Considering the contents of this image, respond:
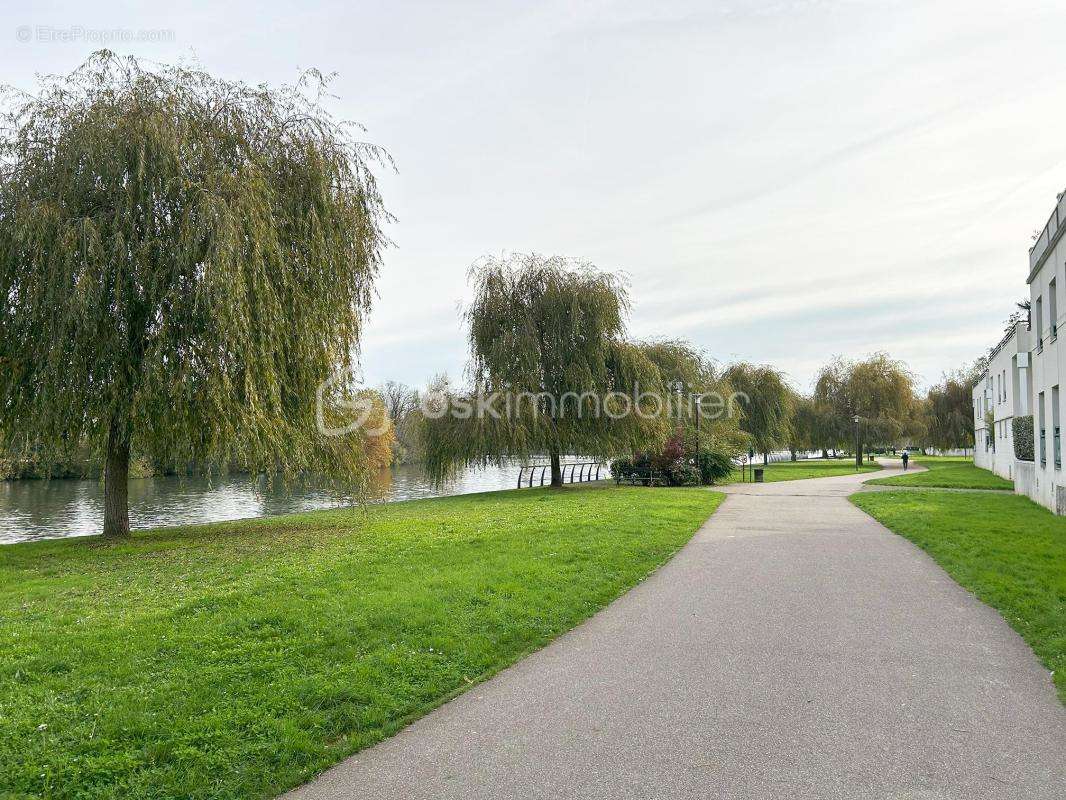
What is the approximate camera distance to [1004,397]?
26.1m

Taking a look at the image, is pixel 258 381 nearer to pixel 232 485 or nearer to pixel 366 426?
pixel 366 426

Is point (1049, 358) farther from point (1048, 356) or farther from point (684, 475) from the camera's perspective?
point (684, 475)

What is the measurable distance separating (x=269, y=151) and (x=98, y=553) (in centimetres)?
671

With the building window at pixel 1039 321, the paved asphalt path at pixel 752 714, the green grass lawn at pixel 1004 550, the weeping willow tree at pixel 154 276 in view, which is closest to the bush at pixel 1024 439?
the green grass lawn at pixel 1004 550

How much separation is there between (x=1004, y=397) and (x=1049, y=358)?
1204 centimetres

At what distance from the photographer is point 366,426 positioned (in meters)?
14.3

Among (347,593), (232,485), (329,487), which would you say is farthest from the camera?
(232,485)

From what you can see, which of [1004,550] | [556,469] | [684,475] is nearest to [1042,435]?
[1004,550]

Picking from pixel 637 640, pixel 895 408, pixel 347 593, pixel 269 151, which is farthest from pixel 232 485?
pixel 895 408

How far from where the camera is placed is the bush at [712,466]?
26.4 m

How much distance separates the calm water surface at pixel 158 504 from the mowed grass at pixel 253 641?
3.99 m

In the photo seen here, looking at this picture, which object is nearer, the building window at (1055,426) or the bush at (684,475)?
the building window at (1055,426)

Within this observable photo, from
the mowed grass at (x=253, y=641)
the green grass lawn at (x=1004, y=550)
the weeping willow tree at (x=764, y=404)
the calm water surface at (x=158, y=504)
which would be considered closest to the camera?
the mowed grass at (x=253, y=641)

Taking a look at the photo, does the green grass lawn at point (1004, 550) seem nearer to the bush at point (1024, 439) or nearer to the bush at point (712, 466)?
the bush at point (1024, 439)
